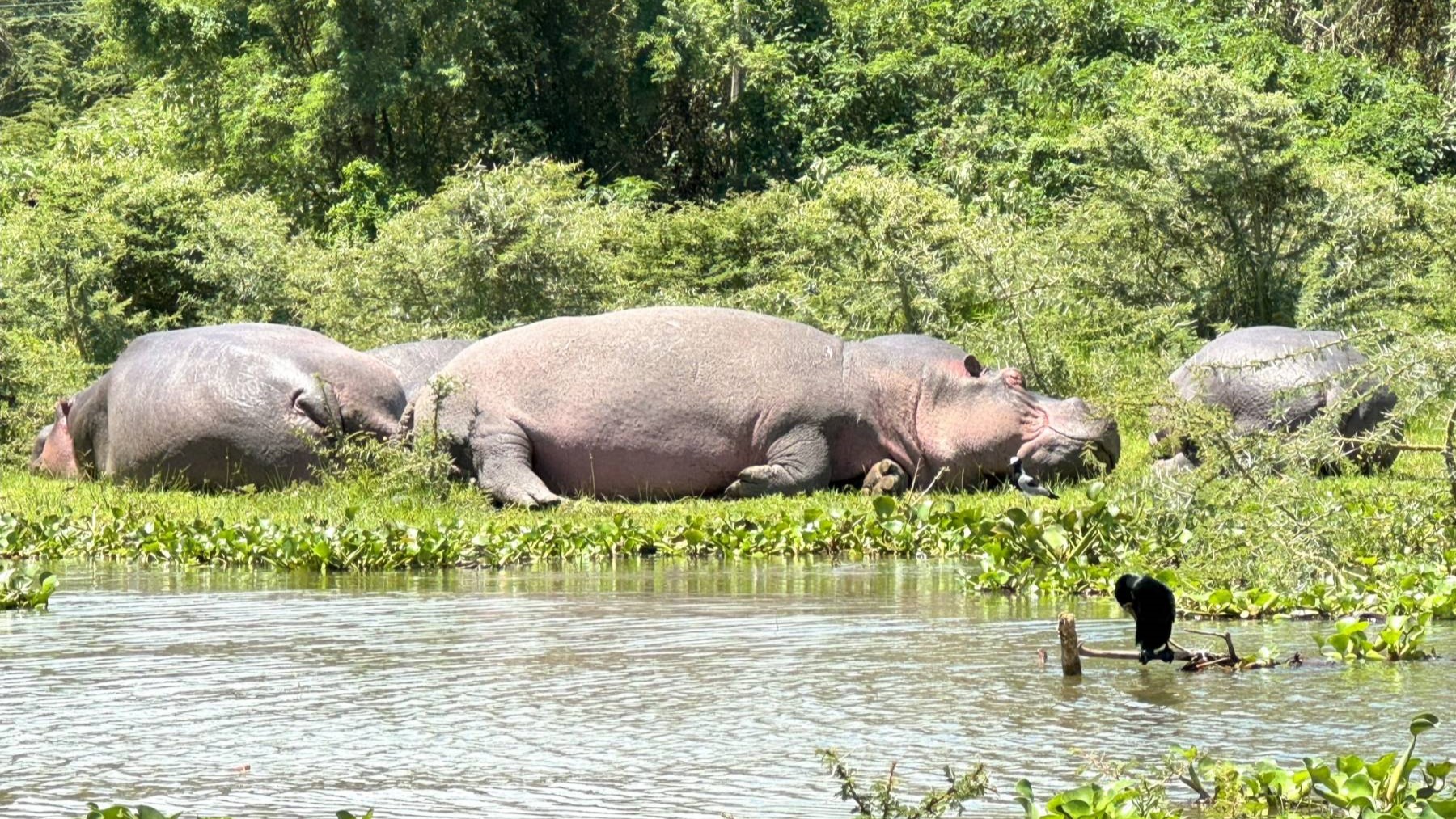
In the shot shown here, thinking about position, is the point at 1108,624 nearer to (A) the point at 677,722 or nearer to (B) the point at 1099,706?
(B) the point at 1099,706

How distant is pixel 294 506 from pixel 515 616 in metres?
4.58

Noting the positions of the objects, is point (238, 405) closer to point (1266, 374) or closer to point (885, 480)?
point (885, 480)

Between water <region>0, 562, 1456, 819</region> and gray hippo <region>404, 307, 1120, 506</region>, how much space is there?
430 cm

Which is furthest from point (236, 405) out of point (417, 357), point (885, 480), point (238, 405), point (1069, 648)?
point (1069, 648)

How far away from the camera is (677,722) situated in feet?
20.5

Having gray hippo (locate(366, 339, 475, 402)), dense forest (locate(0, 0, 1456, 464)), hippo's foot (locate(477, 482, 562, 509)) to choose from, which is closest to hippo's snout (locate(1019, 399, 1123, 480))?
dense forest (locate(0, 0, 1456, 464))

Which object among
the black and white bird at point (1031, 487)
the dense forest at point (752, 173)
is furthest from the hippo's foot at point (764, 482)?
the dense forest at point (752, 173)

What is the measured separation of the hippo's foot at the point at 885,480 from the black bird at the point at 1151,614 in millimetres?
6647

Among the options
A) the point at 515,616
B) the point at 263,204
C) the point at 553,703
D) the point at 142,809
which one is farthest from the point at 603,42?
the point at 142,809

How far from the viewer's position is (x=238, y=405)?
14023 mm

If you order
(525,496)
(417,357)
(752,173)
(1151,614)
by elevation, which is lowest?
(1151,614)

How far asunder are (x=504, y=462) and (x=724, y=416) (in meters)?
1.47

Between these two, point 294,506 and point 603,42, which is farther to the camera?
point 603,42

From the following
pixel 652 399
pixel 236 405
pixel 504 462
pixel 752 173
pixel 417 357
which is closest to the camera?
pixel 504 462
